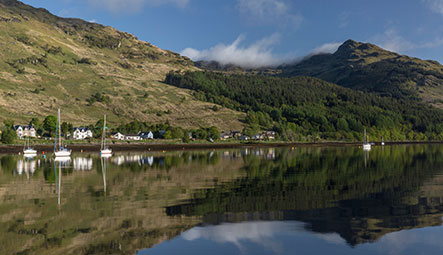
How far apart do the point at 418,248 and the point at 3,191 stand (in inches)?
1262

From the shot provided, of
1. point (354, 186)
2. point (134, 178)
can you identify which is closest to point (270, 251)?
point (354, 186)

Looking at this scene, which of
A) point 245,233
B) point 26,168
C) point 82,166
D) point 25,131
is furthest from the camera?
point 25,131

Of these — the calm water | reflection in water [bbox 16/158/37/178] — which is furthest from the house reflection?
the calm water

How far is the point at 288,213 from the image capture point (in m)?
26.0

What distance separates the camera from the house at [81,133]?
190 m

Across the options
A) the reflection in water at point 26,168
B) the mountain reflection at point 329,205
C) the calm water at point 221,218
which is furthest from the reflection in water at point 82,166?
the mountain reflection at point 329,205

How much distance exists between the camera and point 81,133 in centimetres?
19362

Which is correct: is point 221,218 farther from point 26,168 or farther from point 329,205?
point 26,168

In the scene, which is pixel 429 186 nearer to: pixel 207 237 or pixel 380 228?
pixel 380 228

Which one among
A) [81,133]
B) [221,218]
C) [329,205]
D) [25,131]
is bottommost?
[221,218]

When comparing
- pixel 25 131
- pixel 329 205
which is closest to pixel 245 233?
Result: pixel 329 205

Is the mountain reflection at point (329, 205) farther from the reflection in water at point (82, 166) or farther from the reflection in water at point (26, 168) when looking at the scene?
the reflection in water at point (26, 168)

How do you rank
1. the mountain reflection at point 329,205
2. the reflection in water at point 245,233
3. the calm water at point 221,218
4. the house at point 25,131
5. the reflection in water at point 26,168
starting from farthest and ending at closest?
1. the house at point 25,131
2. the reflection in water at point 26,168
3. the mountain reflection at point 329,205
4. the reflection in water at point 245,233
5. the calm water at point 221,218

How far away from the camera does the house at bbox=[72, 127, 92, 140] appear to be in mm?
189887
